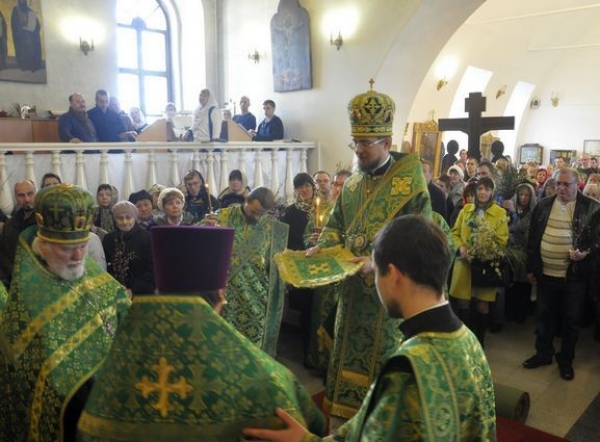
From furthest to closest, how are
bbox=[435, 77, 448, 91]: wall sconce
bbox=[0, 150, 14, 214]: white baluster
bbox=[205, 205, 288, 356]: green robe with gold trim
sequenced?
bbox=[435, 77, 448, 91]: wall sconce < bbox=[0, 150, 14, 214]: white baluster < bbox=[205, 205, 288, 356]: green robe with gold trim

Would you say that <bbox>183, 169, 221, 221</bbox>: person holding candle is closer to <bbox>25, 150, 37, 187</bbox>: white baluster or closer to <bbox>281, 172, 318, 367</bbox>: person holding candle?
<bbox>281, 172, 318, 367</bbox>: person holding candle

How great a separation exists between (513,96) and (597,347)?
60.1 feet

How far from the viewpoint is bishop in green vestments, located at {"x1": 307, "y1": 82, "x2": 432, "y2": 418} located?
10.5ft

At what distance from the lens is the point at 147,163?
8.39 m

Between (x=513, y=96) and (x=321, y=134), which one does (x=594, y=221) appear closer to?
(x=321, y=134)

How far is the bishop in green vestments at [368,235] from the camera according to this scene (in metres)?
3.20

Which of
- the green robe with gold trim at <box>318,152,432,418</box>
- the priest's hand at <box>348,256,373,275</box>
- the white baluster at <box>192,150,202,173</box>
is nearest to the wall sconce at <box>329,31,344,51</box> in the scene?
the white baluster at <box>192,150,202,173</box>

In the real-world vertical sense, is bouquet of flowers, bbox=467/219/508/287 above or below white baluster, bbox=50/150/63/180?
below

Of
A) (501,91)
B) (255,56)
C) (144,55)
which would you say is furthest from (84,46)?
(501,91)

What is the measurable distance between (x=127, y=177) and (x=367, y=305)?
5.75m

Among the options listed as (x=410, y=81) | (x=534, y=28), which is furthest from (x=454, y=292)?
(x=534, y=28)

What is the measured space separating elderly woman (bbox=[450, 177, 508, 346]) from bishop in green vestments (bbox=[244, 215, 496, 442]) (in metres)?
4.15

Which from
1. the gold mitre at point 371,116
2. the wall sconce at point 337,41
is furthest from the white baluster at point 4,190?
the wall sconce at point 337,41

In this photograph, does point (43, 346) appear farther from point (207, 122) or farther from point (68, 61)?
point (68, 61)
